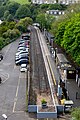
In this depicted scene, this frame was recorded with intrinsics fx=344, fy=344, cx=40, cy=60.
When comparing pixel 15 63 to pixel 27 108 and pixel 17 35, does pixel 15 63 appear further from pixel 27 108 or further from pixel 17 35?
pixel 17 35

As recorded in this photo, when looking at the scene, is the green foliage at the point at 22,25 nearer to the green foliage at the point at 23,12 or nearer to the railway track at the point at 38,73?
the green foliage at the point at 23,12

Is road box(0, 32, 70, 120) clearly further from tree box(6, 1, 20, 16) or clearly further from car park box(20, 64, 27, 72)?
tree box(6, 1, 20, 16)

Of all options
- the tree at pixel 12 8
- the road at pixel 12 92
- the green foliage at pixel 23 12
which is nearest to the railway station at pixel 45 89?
the road at pixel 12 92

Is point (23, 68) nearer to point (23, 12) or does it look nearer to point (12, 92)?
point (12, 92)

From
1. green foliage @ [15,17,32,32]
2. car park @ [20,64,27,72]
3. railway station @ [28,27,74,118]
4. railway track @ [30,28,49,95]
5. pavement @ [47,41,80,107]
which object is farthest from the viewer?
green foliage @ [15,17,32,32]

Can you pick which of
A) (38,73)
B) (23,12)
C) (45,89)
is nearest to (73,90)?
(45,89)

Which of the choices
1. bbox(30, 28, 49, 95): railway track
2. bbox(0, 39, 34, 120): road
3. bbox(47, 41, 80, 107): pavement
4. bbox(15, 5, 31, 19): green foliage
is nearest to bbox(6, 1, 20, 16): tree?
bbox(15, 5, 31, 19): green foliage

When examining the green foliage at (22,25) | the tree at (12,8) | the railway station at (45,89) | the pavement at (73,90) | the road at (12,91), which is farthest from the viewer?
the tree at (12,8)

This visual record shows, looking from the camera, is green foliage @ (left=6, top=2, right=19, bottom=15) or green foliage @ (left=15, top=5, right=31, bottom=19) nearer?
green foliage @ (left=15, top=5, right=31, bottom=19)

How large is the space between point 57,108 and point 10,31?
5600cm

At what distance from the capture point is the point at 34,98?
35.7 m

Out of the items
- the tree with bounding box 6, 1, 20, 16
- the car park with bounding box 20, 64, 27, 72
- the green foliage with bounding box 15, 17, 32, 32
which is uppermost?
the car park with bounding box 20, 64, 27, 72

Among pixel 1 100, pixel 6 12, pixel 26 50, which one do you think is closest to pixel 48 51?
pixel 26 50

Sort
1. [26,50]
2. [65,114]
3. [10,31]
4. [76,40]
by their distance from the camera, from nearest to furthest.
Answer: [65,114] < [76,40] < [26,50] < [10,31]
